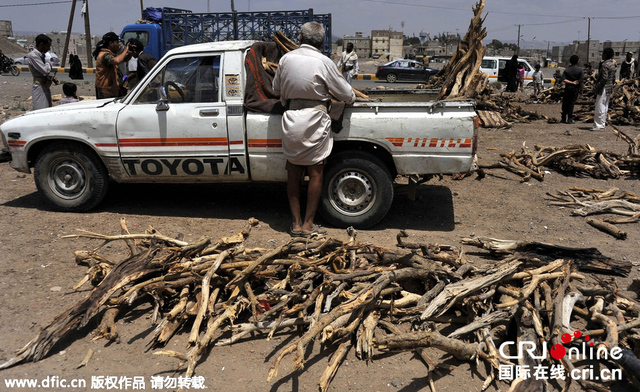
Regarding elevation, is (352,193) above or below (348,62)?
below

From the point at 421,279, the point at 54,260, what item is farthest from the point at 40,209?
the point at 421,279

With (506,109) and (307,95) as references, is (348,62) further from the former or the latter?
(307,95)

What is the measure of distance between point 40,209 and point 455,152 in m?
4.81

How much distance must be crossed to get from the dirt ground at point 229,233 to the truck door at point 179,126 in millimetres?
626

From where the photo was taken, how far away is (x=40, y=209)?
20.7 ft

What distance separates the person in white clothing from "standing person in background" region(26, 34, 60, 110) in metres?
4.58

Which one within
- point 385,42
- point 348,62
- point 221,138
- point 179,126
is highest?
point 385,42

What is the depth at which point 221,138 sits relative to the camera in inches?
223

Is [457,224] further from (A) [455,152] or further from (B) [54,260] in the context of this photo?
(B) [54,260]

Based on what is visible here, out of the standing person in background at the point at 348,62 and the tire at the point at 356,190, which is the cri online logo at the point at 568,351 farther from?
the standing person in background at the point at 348,62

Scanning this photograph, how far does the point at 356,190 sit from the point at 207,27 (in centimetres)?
1306

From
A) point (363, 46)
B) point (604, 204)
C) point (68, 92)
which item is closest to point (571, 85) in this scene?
point (604, 204)

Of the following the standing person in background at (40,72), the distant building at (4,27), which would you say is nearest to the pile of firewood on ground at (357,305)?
the standing person in background at (40,72)

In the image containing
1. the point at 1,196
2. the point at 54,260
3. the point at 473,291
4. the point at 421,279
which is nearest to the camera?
the point at 473,291
